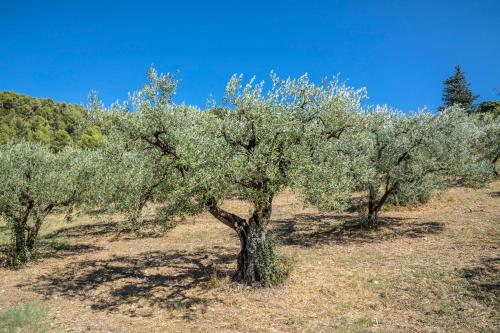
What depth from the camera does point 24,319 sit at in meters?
15.0

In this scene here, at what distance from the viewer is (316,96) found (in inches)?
701

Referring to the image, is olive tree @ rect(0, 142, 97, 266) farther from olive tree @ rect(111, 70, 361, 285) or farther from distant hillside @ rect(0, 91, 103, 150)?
distant hillside @ rect(0, 91, 103, 150)

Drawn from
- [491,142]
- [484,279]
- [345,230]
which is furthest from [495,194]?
[484,279]

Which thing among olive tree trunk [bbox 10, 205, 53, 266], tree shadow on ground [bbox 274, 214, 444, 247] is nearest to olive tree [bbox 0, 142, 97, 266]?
olive tree trunk [bbox 10, 205, 53, 266]

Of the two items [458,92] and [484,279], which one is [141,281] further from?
[458,92]

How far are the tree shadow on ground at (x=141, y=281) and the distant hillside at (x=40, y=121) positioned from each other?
6390cm

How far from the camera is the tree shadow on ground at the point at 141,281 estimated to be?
16.6m

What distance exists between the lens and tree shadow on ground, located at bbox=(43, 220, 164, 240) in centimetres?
3309

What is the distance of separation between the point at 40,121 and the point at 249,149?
112m

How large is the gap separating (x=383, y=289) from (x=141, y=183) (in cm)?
1567

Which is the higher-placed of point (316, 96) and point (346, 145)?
point (316, 96)

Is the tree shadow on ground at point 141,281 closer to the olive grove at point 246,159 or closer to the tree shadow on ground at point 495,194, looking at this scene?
the olive grove at point 246,159

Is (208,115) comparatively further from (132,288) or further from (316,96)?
(132,288)

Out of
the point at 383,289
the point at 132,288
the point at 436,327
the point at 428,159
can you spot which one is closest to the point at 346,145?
the point at 428,159
